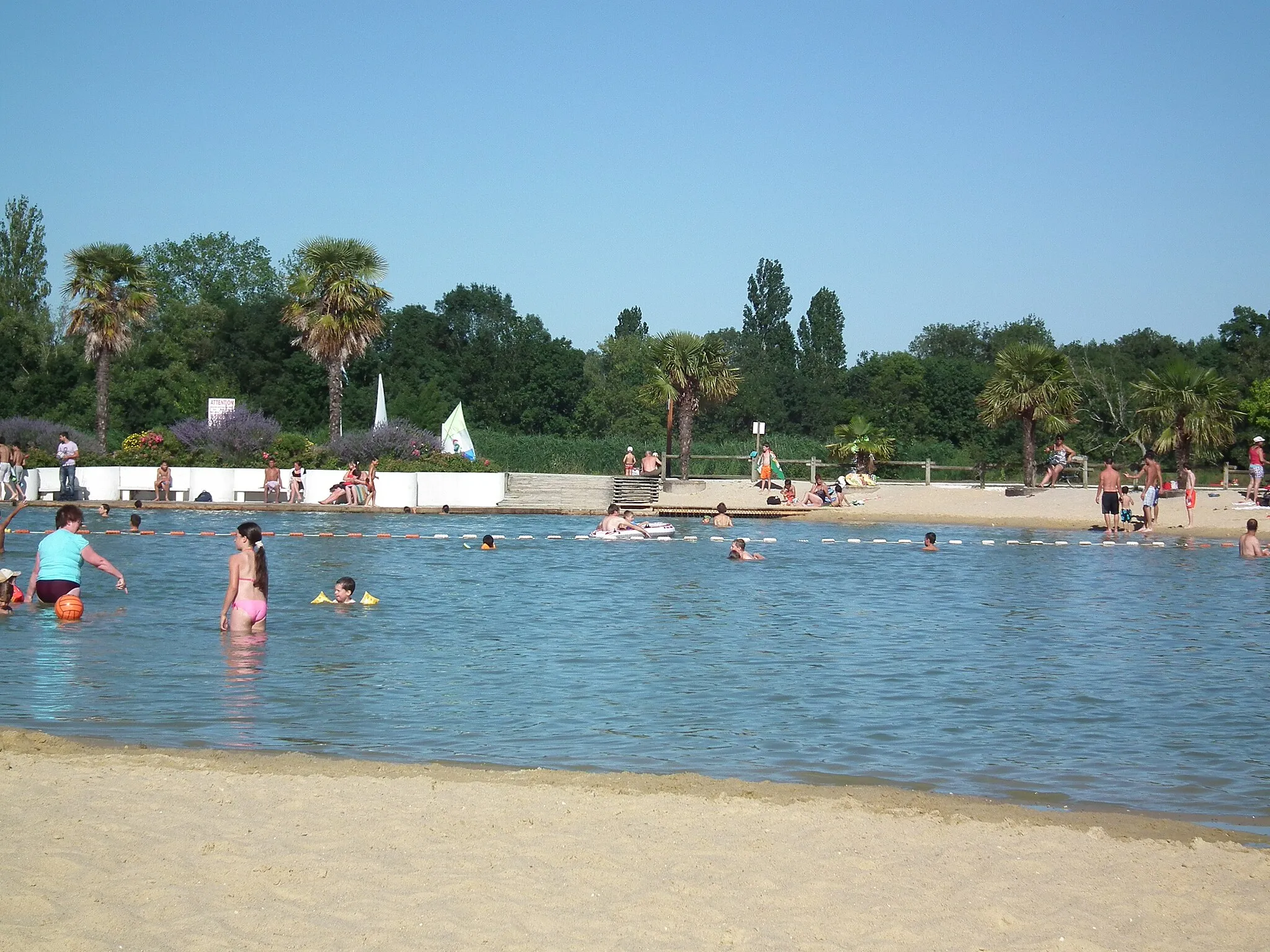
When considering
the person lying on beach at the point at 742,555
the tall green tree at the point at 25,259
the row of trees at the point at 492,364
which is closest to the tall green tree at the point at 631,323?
the row of trees at the point at 492,364

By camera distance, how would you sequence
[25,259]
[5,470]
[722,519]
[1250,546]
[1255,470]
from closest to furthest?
[1250,546] < [722,519] < [5,470] < [1255,470] < [25,259]

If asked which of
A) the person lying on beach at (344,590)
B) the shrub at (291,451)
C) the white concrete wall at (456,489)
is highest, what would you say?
the shrub at (291,451)

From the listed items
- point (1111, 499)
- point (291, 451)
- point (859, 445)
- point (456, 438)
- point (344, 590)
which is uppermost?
point (456, 438)

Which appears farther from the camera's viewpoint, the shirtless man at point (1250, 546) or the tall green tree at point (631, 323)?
the tall green tree at point (631, 323)

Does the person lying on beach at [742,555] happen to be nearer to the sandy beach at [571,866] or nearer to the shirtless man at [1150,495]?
the shirtless man at [1150,495]

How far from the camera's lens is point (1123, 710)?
37.9 ft

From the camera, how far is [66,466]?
35500 mm

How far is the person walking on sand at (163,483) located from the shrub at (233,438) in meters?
2.28

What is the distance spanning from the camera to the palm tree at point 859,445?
45.5 m

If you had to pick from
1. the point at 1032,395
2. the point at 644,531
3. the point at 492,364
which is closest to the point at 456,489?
the point at 644,531

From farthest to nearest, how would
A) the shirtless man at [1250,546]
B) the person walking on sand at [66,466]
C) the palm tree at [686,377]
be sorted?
the palm tree at [686,377] < the person walking on sand at [66,466] < the shirtless man at [1250,546]

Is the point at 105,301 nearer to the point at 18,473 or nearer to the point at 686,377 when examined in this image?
the point at 18,473

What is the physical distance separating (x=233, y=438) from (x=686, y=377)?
14.7 m

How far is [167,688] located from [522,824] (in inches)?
229
